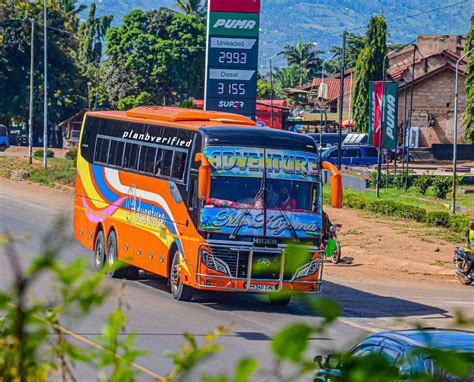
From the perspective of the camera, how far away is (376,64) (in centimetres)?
7525

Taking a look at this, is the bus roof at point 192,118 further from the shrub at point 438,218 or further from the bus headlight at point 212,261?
the shrub at point 438,218

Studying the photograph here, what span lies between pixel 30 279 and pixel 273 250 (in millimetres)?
15235

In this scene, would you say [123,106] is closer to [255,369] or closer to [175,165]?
[175,165]

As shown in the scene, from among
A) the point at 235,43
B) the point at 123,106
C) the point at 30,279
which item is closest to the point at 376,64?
the point at 123,106

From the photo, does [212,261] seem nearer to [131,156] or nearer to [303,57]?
[131,156]

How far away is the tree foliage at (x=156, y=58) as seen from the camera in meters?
84.4

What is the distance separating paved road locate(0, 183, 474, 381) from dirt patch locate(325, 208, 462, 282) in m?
1.78

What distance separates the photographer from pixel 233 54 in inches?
1427

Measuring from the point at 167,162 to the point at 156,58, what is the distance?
65500mm

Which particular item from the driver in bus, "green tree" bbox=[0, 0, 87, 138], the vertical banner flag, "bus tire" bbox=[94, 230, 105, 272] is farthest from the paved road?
"green tree" bbox=[0, 0, 87, 138]

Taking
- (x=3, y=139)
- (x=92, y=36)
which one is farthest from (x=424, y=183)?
(x=92, y=36)

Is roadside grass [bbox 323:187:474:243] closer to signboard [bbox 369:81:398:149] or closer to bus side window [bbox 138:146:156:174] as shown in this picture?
signboard [bbox 369:81:398:149]

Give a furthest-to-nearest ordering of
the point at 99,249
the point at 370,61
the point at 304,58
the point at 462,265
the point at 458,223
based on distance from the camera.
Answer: the point at 304,58 < the point at 370,61 < the point at 458,223 < the point at 462,265 < the point at 99,249

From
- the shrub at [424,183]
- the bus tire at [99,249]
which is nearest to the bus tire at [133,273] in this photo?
the bus tire at [99,249]
